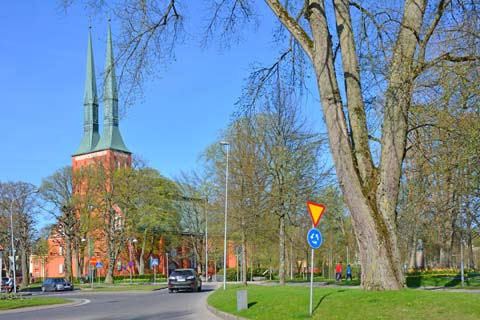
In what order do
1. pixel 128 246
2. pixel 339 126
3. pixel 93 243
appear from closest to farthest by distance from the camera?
pixel 339 126
pixel 93 243
pixel 128 246

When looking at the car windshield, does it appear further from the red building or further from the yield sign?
the yield sign

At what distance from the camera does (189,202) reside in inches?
2731

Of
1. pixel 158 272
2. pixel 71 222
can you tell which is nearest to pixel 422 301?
pixel 71 222

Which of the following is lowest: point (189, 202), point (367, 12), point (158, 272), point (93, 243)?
point (158, 272)

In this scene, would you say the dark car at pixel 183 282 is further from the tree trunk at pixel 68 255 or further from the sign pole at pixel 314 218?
the tree trunk at pixel 68 255

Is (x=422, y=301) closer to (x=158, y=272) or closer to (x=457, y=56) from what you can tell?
(x=457, y=56)

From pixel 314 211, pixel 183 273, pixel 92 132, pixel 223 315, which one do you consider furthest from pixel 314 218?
pixel 92 132

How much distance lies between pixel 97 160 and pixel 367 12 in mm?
52312

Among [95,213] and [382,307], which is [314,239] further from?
[95,213]

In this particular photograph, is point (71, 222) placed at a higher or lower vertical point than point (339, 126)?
lower

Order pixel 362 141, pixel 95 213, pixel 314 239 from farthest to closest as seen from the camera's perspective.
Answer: pixel 95 213
pixel 314 239
pixel 362 141

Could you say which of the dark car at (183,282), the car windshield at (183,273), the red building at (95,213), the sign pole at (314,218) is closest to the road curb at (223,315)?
the sign pole at (314,218)

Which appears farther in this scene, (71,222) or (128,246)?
(128,246)

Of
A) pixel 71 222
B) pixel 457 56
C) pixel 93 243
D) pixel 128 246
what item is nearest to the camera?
pixel 457 56
